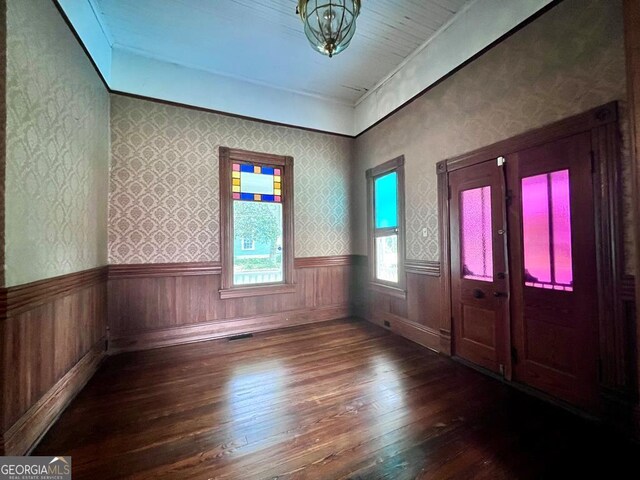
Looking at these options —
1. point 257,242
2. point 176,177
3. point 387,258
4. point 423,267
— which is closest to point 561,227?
point 423,267

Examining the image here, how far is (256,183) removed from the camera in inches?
155

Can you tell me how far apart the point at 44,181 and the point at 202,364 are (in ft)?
6.77

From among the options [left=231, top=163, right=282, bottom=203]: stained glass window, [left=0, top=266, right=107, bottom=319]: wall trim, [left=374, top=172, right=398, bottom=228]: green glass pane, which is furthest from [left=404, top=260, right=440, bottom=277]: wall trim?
[left=0, top=266, right=107, bottom=319]: wall trim

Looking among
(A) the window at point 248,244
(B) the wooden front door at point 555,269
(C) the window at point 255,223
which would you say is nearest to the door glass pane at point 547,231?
(B) the wooden front door at point 555,269

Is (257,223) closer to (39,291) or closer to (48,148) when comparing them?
(48,148)

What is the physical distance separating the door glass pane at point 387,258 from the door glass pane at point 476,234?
106 centimetres

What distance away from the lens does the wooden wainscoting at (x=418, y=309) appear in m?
3.05

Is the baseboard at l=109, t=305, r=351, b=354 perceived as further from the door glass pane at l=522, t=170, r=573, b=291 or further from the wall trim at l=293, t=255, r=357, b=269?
the door glass pane at l=522, t=170, r=573, b=291

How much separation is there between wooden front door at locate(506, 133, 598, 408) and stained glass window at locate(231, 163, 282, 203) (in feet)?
9.48

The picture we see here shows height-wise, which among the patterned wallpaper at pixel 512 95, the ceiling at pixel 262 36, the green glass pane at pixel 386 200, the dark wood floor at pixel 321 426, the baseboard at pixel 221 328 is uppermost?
the ceiling at pixel 262 36

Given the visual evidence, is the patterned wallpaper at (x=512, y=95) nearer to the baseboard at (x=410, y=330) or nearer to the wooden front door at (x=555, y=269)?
the wooden front door at (x=555, y=269)

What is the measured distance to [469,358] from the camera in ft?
8.84

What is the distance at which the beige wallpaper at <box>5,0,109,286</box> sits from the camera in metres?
1.58

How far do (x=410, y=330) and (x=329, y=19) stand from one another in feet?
10.7
